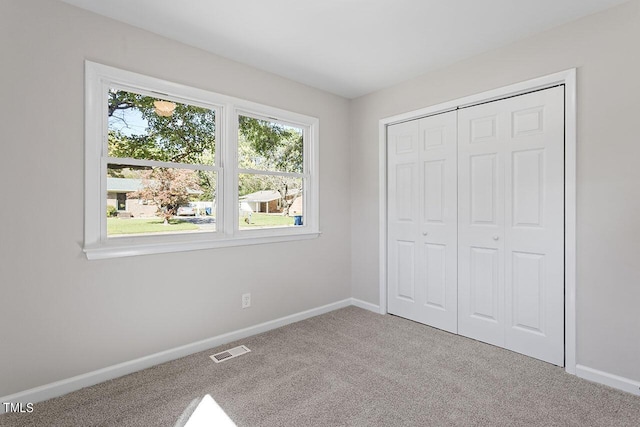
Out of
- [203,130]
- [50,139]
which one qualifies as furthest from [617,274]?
[50,139]

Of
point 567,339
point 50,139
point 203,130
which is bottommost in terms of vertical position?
point 567,339

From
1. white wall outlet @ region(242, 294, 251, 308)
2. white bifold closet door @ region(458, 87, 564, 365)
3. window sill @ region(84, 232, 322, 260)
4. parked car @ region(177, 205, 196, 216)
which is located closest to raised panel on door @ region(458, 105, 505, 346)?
white bifold closet door @ region(458, 87, 564, 365)

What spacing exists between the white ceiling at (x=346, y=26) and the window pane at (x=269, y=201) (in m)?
1.06

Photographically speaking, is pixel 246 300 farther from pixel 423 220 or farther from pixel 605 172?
pixel 605 172

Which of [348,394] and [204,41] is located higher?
[204,41]

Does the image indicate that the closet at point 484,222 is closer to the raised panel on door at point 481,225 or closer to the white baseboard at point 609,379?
the raised panel on door at point 481,225

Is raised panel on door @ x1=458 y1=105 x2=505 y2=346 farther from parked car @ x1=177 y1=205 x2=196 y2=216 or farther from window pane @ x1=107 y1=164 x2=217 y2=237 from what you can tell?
parked car @ x1=177 y1=205 x2=196 y2=216

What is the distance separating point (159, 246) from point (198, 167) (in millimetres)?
701

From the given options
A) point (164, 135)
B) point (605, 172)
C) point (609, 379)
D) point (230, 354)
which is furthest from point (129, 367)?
point (605, 172)

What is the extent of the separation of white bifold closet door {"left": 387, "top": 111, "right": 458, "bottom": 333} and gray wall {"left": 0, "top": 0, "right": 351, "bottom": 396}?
1.71 metres

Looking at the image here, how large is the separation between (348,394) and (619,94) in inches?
102

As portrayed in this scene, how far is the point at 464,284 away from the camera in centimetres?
300

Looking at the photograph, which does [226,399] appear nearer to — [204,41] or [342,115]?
[204,41]

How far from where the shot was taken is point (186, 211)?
106 inches
